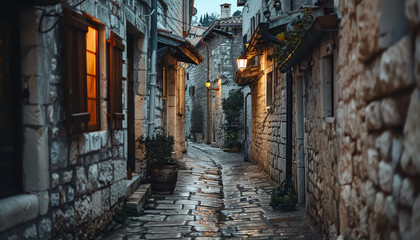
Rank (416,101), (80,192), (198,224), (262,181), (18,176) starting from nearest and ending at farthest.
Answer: (416,101)
(18,176)
(80,192)
(198,224)
(262,181)

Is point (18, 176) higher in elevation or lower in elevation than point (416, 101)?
lower

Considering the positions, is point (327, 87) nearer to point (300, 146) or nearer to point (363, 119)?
point (363, 119)

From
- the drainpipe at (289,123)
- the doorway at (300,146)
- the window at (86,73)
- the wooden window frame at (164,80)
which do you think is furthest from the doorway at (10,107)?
the wooden window frame at (164,80)

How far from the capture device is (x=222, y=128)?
20.4 meters

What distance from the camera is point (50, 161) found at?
139 inches

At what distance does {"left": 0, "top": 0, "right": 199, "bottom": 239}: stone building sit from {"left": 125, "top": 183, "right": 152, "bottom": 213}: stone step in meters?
0.41

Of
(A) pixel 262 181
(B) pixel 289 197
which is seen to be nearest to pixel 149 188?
(B) pixel 289 197

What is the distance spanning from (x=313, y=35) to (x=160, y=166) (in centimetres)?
378

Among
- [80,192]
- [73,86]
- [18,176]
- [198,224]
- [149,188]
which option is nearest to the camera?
[18,176]

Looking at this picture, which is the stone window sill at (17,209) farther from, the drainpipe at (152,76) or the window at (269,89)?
the window at (269,89)

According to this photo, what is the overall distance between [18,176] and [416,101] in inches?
124

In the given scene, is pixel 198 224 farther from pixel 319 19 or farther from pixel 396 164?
pixel 396 164

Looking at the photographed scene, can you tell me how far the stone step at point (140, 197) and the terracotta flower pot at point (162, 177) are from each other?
0.14 m

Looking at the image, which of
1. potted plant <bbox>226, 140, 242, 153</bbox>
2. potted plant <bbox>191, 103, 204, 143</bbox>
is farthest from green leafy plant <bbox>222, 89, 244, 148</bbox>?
potted plant <bbox>191, 103, 204, 143</bbox>
